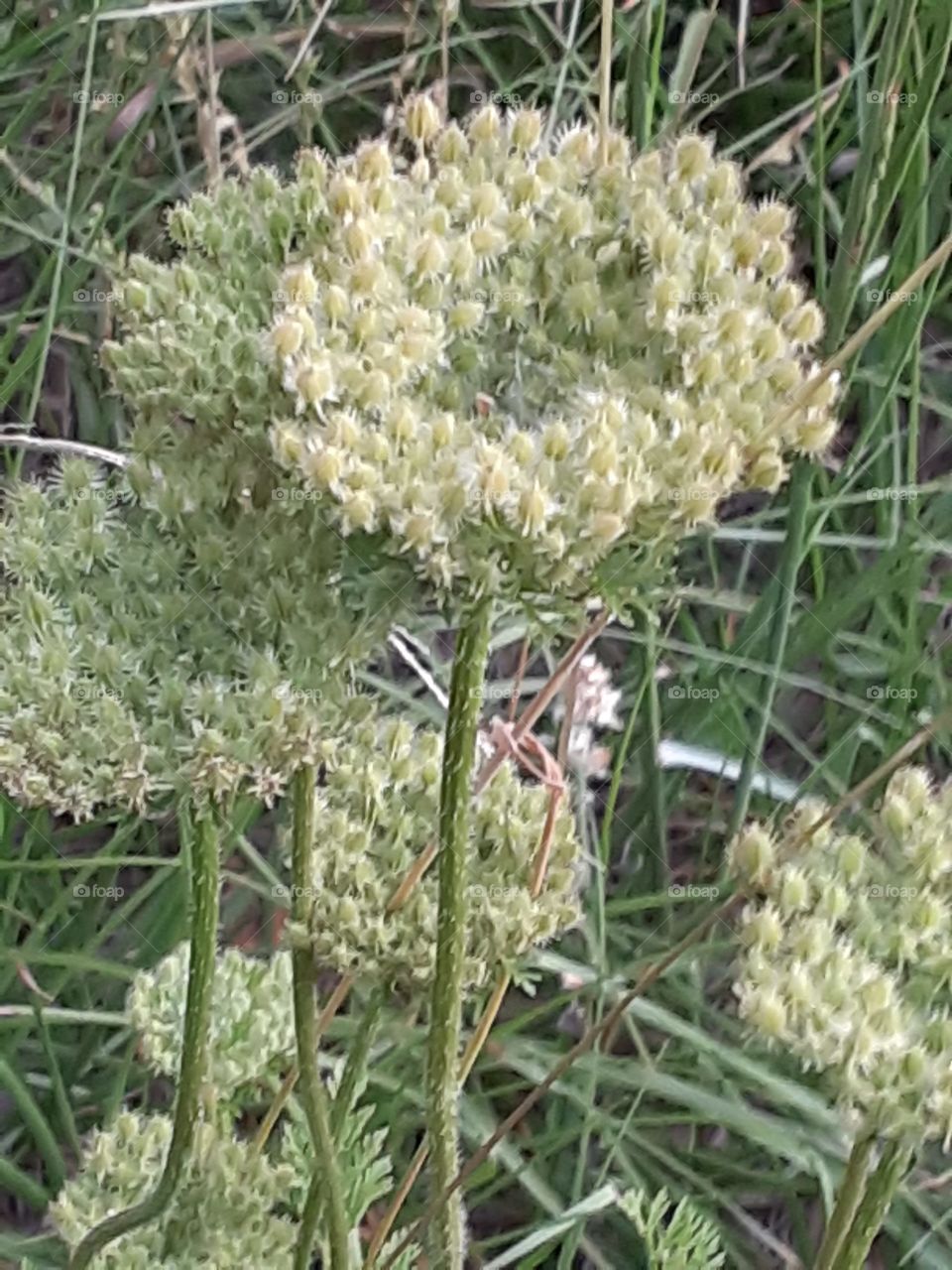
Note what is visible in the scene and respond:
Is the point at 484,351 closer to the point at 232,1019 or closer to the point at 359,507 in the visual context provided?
the point at 359,507

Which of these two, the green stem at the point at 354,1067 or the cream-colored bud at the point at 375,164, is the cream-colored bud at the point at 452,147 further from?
the green stem at the point at 354,1067

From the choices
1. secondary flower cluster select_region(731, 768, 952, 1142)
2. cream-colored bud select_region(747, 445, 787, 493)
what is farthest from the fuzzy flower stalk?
cream-colored bud select_region(747, 445, 787, 493)

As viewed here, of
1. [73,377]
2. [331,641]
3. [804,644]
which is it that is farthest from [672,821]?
[331,641]

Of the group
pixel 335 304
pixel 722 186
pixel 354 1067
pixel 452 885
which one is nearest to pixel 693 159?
pixel 722 186

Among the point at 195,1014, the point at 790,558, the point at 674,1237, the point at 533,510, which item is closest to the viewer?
the point at 533,510

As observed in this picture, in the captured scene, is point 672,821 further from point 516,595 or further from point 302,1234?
point 516,595

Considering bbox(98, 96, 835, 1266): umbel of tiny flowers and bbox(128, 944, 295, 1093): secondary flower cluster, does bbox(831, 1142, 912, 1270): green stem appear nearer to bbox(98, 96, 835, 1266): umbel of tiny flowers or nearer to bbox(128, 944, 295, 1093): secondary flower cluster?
bbox(98, 96, 835, 1266): umbel of tiny flowers
